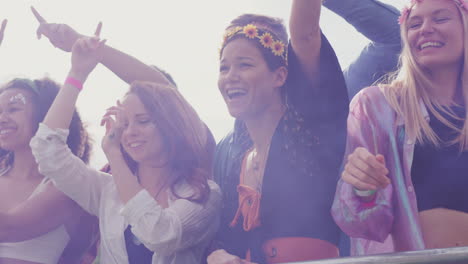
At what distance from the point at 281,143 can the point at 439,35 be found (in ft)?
2.18

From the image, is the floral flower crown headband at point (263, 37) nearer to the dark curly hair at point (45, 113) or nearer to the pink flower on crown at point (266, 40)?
the pink flower on crown at point (266, 40)

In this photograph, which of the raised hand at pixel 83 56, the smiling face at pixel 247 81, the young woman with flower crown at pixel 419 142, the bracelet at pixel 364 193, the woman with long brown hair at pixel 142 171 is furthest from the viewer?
the raised hand at pixel 83 56

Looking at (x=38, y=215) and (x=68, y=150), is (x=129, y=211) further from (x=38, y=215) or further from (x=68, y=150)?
(x=38, y=215)

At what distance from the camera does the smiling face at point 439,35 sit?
1.63 metres

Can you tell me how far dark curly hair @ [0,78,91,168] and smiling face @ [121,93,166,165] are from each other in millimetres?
594

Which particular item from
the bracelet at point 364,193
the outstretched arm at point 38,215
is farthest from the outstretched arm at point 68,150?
the bracelet at point 364,193

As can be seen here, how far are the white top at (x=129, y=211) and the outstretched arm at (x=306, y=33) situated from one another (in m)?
0.68

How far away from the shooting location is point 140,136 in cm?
196

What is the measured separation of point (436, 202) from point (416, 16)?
25.9 inches

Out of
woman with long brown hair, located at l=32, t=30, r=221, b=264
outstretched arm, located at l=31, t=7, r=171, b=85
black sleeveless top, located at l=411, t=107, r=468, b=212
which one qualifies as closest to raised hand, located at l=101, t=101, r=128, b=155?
woman with long brown hair, located at l=32, t=30, r=221, b=264

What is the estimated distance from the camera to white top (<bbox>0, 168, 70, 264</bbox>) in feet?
6.87

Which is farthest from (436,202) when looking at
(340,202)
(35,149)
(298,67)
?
(35,149)

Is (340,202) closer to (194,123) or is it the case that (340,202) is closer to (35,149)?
(194,123)

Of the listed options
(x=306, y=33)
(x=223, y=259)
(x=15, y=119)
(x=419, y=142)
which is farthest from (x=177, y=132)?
(x=419, y=142)
